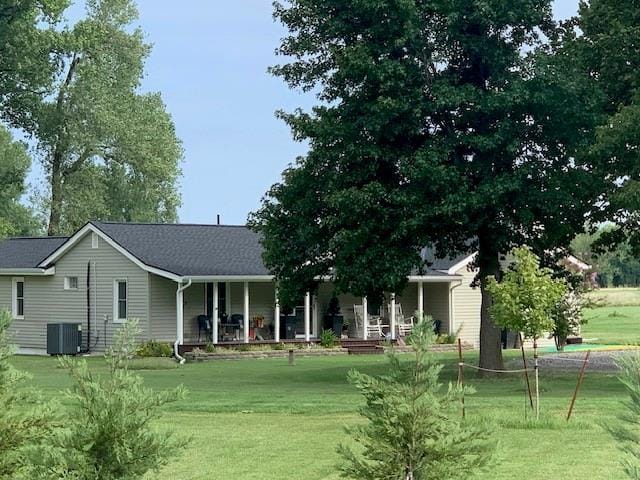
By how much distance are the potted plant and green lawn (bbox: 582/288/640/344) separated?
9.27 metres

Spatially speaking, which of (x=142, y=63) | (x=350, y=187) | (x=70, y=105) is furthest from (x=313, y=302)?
(x=142, y=63)

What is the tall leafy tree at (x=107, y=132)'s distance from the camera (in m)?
51.7

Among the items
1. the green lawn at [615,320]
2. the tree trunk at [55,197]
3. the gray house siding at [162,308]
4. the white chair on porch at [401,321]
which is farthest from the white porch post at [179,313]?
the tree trunk at [55,197]

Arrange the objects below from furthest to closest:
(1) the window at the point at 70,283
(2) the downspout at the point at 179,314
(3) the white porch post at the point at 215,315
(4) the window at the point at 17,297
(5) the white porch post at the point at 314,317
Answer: (4) the window at the point at 17,297, (5) the white porch post at the point at 314,317, (1) the window at the point at 70,283, (3) the white porch post at the point at 215,315, (2) the downspout at the point at 179,314

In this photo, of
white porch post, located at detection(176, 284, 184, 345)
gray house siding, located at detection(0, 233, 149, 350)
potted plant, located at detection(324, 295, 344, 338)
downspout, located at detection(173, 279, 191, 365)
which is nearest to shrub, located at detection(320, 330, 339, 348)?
potted plant, located at detection(324, 295, 344, 338)

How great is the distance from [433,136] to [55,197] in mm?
35975

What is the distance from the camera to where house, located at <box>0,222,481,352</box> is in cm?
3531

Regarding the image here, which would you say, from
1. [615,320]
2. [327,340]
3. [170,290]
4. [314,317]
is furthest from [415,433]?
[615,320]

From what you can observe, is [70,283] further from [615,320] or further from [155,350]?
[615,320]

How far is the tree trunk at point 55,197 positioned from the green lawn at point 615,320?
1092 inches

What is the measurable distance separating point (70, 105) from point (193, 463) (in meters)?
41.7

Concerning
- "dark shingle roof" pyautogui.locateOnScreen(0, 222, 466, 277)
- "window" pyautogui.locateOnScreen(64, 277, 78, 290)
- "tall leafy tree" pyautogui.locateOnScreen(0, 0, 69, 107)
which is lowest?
"window" pyautogui.locateOnScreen(64, 277, 78, 290)

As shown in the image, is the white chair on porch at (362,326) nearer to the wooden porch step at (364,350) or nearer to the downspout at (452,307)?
the wooden porch step at (364,350)

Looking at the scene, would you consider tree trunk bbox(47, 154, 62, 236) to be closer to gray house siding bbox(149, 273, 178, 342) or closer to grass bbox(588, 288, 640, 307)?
gray house siding bbox(149, 273, 178, 342)
